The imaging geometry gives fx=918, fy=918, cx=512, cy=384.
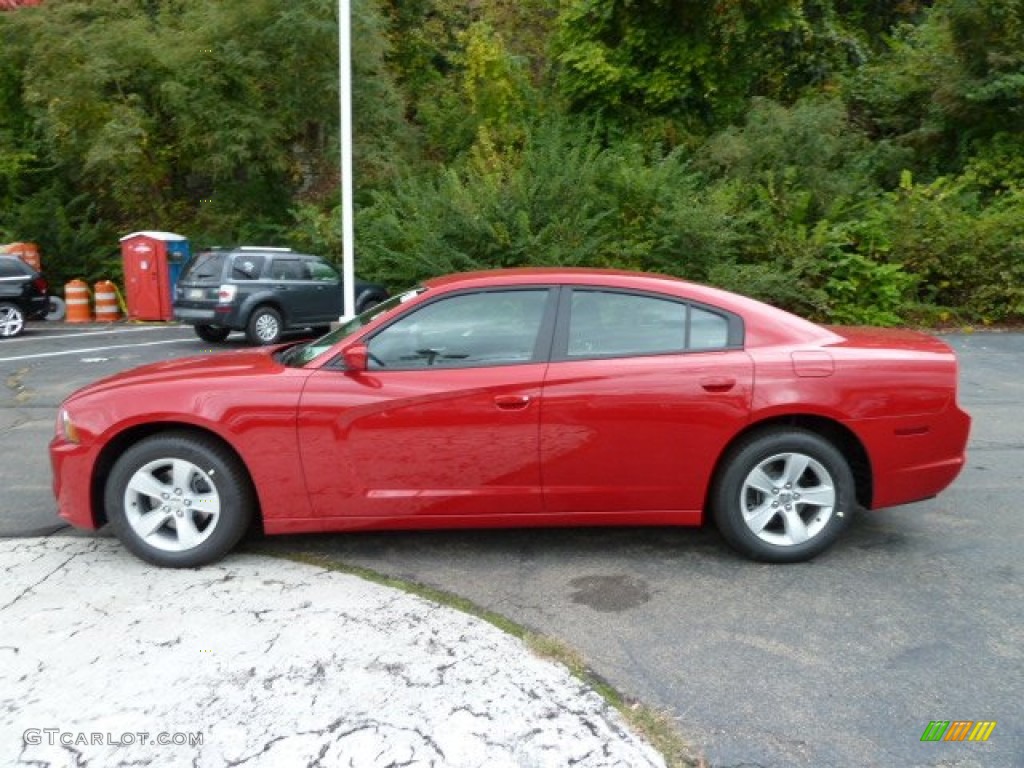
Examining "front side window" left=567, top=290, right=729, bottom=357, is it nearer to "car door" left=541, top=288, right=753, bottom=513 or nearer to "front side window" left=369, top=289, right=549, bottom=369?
"car door" left=541, top=288, right=753, bottom=513

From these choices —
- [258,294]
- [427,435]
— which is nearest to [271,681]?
[427,435]

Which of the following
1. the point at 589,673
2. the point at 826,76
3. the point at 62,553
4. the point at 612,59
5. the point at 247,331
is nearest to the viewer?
the point at 589,673

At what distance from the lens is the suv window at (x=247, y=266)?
1471 centimetres

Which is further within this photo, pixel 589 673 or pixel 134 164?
pixel 134 164

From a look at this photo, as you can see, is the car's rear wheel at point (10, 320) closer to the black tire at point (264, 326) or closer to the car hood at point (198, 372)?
the black tire at point (264, 326)

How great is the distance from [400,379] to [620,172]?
40.9 feet

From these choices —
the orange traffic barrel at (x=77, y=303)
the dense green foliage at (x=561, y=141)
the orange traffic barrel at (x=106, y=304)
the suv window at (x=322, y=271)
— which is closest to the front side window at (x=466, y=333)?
the dense green foliage at (x=561, y=141)

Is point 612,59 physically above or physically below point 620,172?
above

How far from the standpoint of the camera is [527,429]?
4.56m

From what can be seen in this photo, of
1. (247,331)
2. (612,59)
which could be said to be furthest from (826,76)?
(247,331)

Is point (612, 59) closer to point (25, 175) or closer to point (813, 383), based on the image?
point (25, 175)

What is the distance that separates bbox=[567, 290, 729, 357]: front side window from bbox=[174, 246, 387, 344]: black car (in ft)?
35.0

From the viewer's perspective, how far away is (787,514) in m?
4.73

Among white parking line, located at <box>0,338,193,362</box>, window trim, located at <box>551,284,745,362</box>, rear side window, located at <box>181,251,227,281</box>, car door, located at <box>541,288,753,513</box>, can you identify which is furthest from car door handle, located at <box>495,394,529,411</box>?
rear side window, located at <box>181,251,227,281</box>
